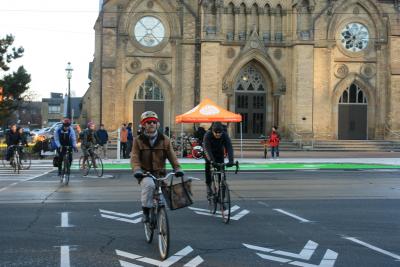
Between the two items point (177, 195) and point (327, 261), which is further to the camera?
Result: point (177, 195)

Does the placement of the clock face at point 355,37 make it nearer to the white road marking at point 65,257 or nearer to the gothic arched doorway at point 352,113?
the gothic arched doorway at point 352,113

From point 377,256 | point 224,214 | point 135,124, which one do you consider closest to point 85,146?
point 224,214

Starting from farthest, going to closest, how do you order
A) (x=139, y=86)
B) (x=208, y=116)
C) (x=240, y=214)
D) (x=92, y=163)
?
(x=139, y=86) < (x=208, y=116) < (x=92, y=163) < (x=240, y=214)

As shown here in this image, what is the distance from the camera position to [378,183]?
1784 cm

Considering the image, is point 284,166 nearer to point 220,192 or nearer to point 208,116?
point 208,116

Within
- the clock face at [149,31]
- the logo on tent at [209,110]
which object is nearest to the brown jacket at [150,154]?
the logo on tent at [209,110]

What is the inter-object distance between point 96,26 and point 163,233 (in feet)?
130

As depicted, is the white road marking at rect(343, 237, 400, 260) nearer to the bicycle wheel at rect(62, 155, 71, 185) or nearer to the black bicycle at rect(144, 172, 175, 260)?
the black bicycle at rect(144, 172, 175, 260)

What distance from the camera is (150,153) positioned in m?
7.79

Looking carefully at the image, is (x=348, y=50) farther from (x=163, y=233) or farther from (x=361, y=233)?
(x=163, y=233)

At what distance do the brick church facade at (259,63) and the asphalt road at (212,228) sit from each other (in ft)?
80.1

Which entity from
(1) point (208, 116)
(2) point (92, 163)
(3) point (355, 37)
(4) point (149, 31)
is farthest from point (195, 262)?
(3) point (355, 37)

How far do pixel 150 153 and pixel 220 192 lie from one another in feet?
9.50

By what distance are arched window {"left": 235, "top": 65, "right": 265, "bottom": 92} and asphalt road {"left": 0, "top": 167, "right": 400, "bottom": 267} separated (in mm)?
25900
